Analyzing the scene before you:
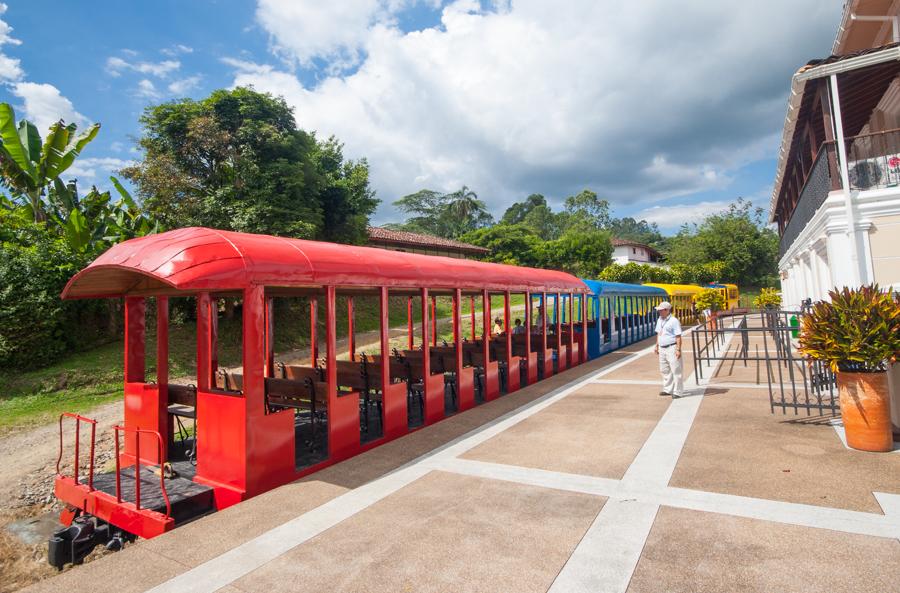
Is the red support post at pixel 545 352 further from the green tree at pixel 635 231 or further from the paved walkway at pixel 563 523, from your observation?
the green tree at pixel 635 231

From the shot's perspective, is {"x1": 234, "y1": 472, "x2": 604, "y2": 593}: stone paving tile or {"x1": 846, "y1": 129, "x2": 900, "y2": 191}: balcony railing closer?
{"x1": 234, "y1": 472, "x2": 604, "y2": 593}: stone paving tile

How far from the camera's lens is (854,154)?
8.93 meters

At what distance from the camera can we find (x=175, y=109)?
682 inches

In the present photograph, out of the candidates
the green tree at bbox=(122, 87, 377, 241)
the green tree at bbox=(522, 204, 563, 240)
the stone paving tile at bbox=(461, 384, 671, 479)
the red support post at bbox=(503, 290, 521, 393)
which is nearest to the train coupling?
the stone paving tile at bbox=(461, 384, 671, 479)

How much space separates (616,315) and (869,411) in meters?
11.5

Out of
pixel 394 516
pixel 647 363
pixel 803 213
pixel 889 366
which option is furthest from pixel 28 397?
pixel 803 213

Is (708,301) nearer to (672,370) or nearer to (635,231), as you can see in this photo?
(672,370)

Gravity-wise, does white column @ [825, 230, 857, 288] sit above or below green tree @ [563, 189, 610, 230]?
below

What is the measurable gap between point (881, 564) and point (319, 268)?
208 inches

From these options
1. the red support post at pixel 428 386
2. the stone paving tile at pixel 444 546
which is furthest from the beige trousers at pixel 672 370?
the stone paving tile at pixel 444 546

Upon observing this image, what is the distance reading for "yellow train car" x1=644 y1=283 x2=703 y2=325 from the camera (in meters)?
24.4

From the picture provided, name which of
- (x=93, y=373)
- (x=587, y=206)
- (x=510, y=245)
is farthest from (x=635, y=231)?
(x=93, y=373)

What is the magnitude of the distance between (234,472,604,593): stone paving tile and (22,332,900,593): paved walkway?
16 mm

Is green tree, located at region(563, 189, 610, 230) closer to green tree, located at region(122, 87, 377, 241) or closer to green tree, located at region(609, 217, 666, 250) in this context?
green tree, located at region(609, 217, 666, 250)
